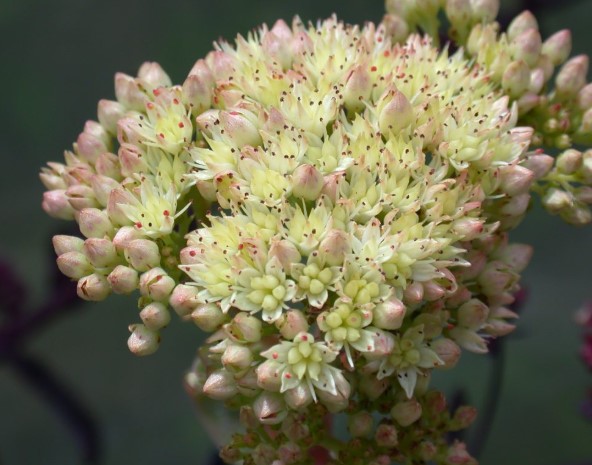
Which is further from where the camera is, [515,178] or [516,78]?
[516,78]

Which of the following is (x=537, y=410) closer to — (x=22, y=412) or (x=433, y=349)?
(x=433, y=349)

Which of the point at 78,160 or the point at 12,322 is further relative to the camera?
the point at 12,322

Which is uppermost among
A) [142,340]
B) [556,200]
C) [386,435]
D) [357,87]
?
[357,87]

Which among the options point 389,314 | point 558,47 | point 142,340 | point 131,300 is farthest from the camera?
point 131,300

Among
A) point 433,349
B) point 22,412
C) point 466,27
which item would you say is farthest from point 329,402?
A: point 22,412

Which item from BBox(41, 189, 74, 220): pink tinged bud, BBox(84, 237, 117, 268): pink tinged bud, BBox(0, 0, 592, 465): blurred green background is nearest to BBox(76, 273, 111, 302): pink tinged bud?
BBox(84, 237, 117, 268): pink tinged bud

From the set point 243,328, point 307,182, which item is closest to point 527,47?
point 307,182

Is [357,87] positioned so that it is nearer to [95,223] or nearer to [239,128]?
[239,128]

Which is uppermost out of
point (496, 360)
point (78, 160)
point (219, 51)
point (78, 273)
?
point (219, 51)
